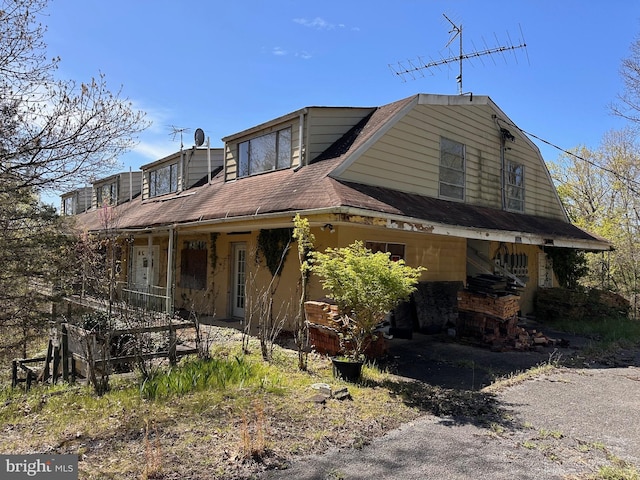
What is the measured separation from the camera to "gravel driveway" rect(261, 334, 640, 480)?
3.87m

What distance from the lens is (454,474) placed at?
381 cm

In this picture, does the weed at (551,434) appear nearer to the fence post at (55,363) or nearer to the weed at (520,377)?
Result: the weed at (520,377)

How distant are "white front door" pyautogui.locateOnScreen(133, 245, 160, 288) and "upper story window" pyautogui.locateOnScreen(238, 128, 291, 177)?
5808 millimetres

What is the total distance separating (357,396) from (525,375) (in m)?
3.37

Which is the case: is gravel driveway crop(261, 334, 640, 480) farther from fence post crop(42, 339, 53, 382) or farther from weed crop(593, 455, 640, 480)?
fence post crop(42, 339, 53, 382)

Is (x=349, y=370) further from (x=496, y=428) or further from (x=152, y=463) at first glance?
(x=152, y=463)

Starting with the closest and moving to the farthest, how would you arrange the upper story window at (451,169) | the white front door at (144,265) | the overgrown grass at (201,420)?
the overgrown grass at (201,420) → the upper story window at (451,169) → the white front door at (144,265)

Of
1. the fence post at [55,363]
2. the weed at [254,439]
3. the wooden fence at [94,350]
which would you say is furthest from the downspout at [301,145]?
the weed at [254,439]

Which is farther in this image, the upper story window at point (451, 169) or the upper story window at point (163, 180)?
the upper story window at point (163, 180)

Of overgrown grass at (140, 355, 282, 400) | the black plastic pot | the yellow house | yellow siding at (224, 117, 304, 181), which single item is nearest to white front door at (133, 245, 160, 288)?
the yellow house

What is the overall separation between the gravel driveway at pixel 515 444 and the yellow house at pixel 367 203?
156 inches

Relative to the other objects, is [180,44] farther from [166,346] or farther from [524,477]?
[524,477]

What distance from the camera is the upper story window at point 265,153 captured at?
1244 centimetres

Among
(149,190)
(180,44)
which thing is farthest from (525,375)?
(149,190)
